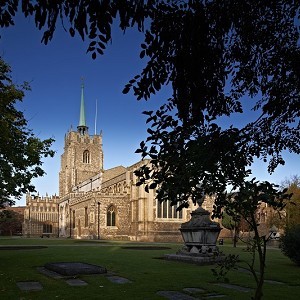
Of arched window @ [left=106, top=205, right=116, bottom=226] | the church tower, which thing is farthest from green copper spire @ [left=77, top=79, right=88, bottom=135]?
arched window @ [left=106, top=205, right=116, bottom=226]

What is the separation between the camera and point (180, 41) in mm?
5148

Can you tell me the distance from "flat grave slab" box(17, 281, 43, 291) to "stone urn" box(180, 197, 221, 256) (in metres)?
9.25

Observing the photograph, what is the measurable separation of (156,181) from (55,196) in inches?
4013

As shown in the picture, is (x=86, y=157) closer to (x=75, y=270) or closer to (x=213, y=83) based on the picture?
(x=75, y=270)

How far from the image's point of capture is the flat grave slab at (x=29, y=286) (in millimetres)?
10586

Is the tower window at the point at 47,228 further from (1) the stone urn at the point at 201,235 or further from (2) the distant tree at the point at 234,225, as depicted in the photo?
(1) the stone urn at the point at 201,235

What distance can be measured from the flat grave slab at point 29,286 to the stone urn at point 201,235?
30.4 feet

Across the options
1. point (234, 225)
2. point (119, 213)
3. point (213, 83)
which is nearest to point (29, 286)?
point (234, 225)

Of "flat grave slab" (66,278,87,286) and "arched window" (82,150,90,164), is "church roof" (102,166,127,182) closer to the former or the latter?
"arched window" (82,150,90,164)

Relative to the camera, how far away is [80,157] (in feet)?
303

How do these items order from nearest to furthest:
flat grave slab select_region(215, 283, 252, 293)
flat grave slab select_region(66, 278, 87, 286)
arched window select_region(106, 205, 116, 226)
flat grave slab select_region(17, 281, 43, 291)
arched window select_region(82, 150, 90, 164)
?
flat grave slab select_region(17, 281, 43, 291) → flat grave slab select_region(215, 283, 252, 293) → flat grave slab select_region(66, 278, 87, 286) → arched window select_region(106, 205, 116, 226) → arched window select_region(82, 150, 90, 164)

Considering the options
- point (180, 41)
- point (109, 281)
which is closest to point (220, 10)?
point (180, 41)

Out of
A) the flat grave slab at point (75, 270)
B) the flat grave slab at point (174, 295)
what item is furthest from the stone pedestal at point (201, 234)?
the flat grave slab at point (174, 295)

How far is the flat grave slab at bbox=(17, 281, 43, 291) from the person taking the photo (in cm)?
1059
